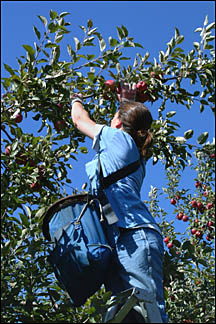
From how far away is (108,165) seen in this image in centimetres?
205

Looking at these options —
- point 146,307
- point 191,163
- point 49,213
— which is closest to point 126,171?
point 49,213

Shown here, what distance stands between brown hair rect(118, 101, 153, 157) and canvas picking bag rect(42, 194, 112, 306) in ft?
1.38

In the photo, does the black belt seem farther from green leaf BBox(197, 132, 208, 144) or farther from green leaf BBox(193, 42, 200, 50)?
green leaf BBox(193, 42, 200, 50)

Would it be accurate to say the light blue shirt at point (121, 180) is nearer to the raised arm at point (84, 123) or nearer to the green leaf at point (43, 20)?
the raised arm at point (84, 123)

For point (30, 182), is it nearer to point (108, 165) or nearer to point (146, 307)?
point (108, 165)

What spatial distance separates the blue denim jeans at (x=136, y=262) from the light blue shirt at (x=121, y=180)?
4 centimetres

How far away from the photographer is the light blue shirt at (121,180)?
1.98 m

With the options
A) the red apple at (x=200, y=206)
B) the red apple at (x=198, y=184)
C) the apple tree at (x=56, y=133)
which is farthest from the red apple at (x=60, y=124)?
the red apple at (x=198, y=184)

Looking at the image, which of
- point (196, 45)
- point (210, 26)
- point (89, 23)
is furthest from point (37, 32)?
point (210, 26)

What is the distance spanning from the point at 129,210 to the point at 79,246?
0.89 ft

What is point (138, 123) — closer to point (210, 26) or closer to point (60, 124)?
point (60, 124)

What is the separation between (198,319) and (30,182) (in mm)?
1892

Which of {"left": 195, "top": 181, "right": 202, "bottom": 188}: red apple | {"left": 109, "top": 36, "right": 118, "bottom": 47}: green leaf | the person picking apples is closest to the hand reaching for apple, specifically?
the person picking apples

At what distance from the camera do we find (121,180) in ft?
6.84
